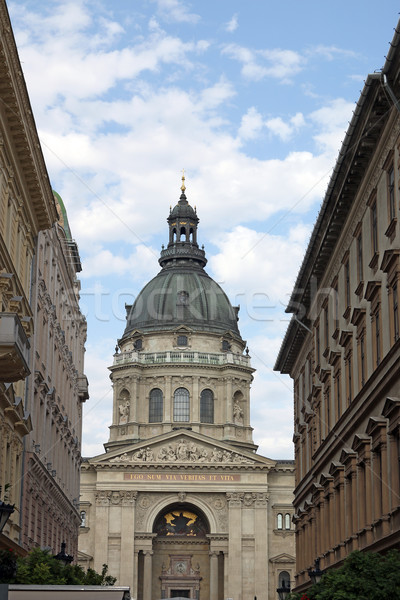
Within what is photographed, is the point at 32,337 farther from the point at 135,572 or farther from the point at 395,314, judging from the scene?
the point at 135,572

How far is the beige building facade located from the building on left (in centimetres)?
4145

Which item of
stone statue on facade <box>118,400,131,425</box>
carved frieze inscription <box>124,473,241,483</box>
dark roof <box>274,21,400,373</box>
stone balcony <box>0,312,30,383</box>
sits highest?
stone statue on facade <box>118,400,131,425</box>

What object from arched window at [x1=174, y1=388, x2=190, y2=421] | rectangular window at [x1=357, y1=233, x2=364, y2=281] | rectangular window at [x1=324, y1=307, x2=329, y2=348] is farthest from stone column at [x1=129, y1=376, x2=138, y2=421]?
rectangular window at [x1=357, y1=233, x2=364, y2=281]

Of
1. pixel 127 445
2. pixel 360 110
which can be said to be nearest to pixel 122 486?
pixel 127 445

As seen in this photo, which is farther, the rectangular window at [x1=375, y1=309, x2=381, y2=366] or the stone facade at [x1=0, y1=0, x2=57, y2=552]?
the rectangular window at [x1=375, y1=309, x2=381, y2=366]

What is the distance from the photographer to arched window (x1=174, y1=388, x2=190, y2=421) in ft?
360

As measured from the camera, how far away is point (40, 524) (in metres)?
42.2

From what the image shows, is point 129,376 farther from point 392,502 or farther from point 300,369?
point 392,502

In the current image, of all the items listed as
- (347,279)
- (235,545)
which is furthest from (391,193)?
(235,545)

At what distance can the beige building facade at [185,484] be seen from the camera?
3880 inches

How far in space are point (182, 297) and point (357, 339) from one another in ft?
274

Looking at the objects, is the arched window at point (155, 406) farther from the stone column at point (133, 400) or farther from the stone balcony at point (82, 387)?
the stone balcony at point (82, 387)

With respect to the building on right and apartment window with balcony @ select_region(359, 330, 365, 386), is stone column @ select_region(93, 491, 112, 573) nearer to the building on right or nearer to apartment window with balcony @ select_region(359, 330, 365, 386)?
the building on right

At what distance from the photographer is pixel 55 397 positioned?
46562 millimetres
